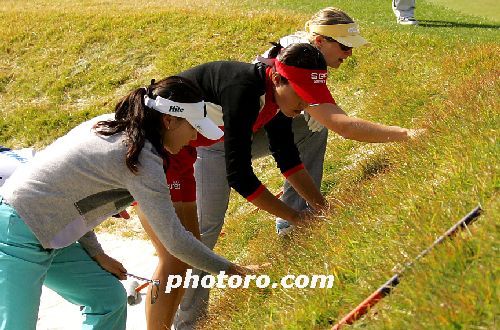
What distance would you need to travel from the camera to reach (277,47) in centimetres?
571

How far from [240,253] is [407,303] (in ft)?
15.0

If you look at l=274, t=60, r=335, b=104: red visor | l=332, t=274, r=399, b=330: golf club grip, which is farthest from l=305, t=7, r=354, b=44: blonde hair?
l=332, t=274, r=399, b=330: golf club grip

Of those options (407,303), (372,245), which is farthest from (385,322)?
(372,245)

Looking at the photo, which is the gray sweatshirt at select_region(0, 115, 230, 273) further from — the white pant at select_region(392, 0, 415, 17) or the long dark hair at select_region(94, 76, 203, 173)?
the white pant at select_region(392, 0, 415, 17)

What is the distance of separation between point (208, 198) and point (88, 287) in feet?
4.28

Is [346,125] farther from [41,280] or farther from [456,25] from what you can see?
[456,25]

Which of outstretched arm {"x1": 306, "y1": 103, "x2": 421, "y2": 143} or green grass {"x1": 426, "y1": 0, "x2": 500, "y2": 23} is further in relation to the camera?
green grass {"x1": 426, "y1": 0, "x2": 500, "y2": 23}

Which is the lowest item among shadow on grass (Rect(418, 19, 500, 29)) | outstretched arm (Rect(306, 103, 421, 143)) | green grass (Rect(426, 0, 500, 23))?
green grass (Rect(426, 0, 500, 23))

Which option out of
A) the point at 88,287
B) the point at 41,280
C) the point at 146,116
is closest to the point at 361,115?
the point at 88,287

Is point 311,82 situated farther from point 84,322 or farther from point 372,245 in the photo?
point 84,322

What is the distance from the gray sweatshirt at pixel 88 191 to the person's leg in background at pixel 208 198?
1.29 metres

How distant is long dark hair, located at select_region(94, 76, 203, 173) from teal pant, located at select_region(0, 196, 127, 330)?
81cm

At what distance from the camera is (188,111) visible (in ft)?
14.5

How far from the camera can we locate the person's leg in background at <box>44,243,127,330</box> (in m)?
4.92
